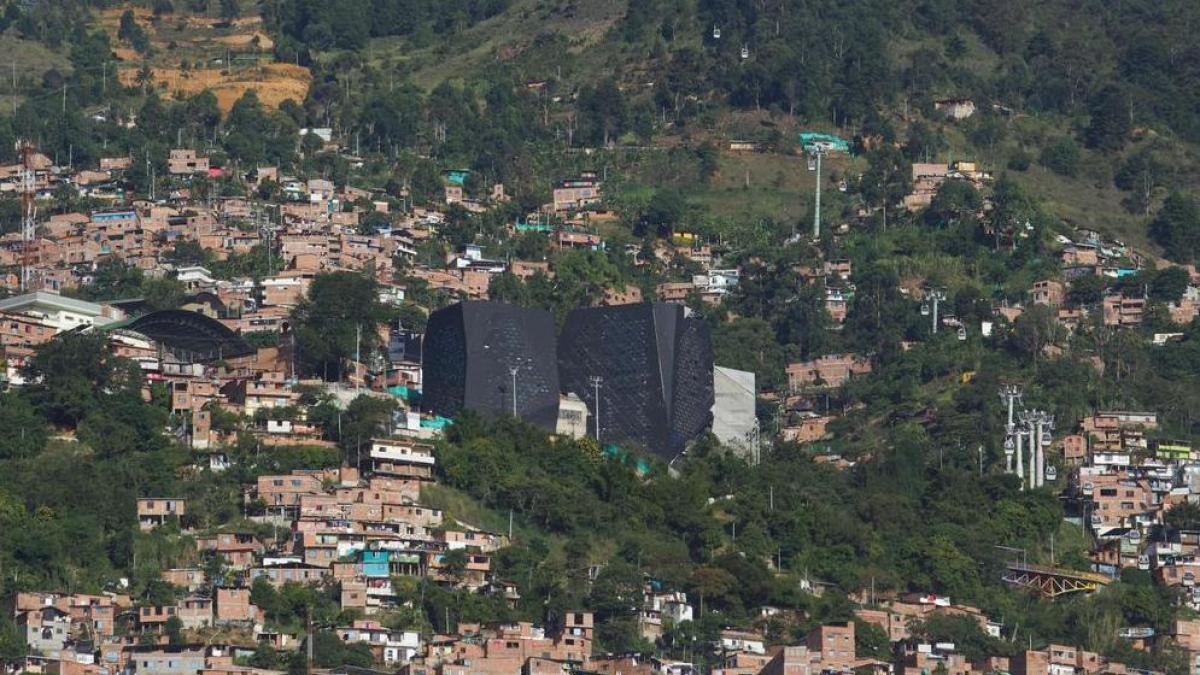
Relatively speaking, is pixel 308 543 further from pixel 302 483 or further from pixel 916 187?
pixel 916 187

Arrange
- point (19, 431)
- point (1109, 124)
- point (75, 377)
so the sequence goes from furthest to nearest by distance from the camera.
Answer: point (1109, 124)
point (75, 377)
point (19, 431)

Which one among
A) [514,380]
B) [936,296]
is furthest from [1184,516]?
[514,380]

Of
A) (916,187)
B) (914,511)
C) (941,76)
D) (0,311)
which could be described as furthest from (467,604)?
(941,76)

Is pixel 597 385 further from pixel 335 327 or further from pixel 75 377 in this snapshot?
pixel 75 377

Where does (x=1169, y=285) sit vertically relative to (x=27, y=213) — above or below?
below

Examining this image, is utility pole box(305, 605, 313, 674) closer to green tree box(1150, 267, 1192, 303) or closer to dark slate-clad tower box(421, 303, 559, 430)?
dark slate-clad tower box(421, 303, 559, 430)

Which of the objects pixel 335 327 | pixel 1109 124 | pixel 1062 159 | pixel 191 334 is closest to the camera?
pixel 335 327

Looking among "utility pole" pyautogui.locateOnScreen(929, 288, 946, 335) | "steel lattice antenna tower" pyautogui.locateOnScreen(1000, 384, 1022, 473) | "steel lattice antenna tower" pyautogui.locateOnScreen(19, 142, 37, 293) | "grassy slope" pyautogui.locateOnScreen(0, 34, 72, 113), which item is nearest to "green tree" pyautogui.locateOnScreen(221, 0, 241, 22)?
"grassy slope" pyautogui.locateOnScreen(0, 34, 72, 113)
